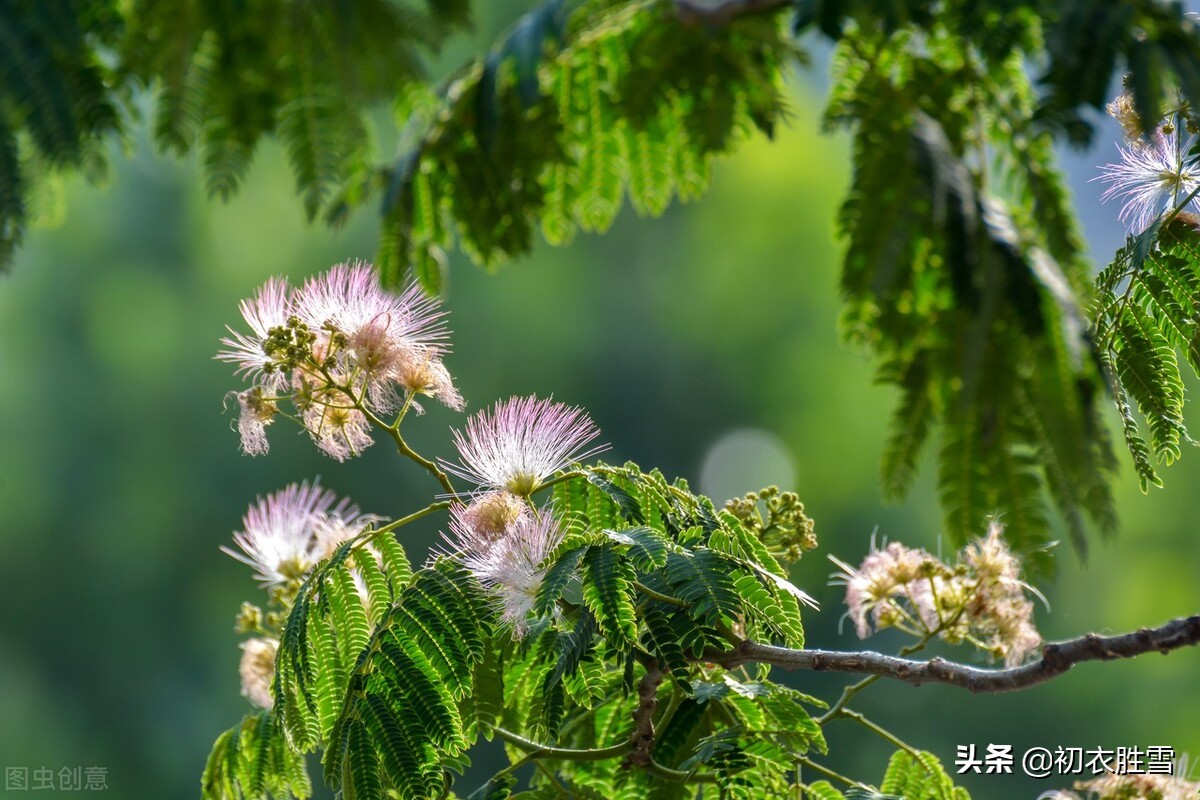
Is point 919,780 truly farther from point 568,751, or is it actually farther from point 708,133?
point 708,133

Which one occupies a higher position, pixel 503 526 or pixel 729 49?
pixel 729 49

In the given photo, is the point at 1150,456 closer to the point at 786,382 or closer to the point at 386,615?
the point at 386,615

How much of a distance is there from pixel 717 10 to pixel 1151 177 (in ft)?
5.06

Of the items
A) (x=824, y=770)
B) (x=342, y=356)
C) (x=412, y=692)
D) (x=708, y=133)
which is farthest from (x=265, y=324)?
(x=708, y=133)

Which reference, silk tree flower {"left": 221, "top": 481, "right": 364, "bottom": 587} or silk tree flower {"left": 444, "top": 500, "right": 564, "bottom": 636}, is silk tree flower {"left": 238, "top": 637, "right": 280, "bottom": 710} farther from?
silk tree flower {"left": 444, "top": 500, "right": 564, "bottom": 636}

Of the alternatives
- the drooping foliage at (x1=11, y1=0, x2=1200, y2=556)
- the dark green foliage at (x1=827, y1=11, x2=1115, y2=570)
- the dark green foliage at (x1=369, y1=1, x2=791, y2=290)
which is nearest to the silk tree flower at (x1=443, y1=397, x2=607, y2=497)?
the drooping foliage at (x1=11, y1=0, x2=1200, y2=556)

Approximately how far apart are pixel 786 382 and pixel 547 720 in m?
7.77

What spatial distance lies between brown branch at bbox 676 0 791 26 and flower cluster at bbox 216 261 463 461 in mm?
1356

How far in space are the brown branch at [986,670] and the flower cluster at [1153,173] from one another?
10.7 inches

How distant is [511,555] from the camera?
0.98 meters

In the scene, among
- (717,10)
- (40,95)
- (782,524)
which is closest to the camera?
(782,524)

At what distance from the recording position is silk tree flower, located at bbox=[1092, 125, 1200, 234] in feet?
2.65

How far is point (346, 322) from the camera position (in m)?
1.06

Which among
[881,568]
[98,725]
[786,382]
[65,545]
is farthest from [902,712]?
[881,568]
